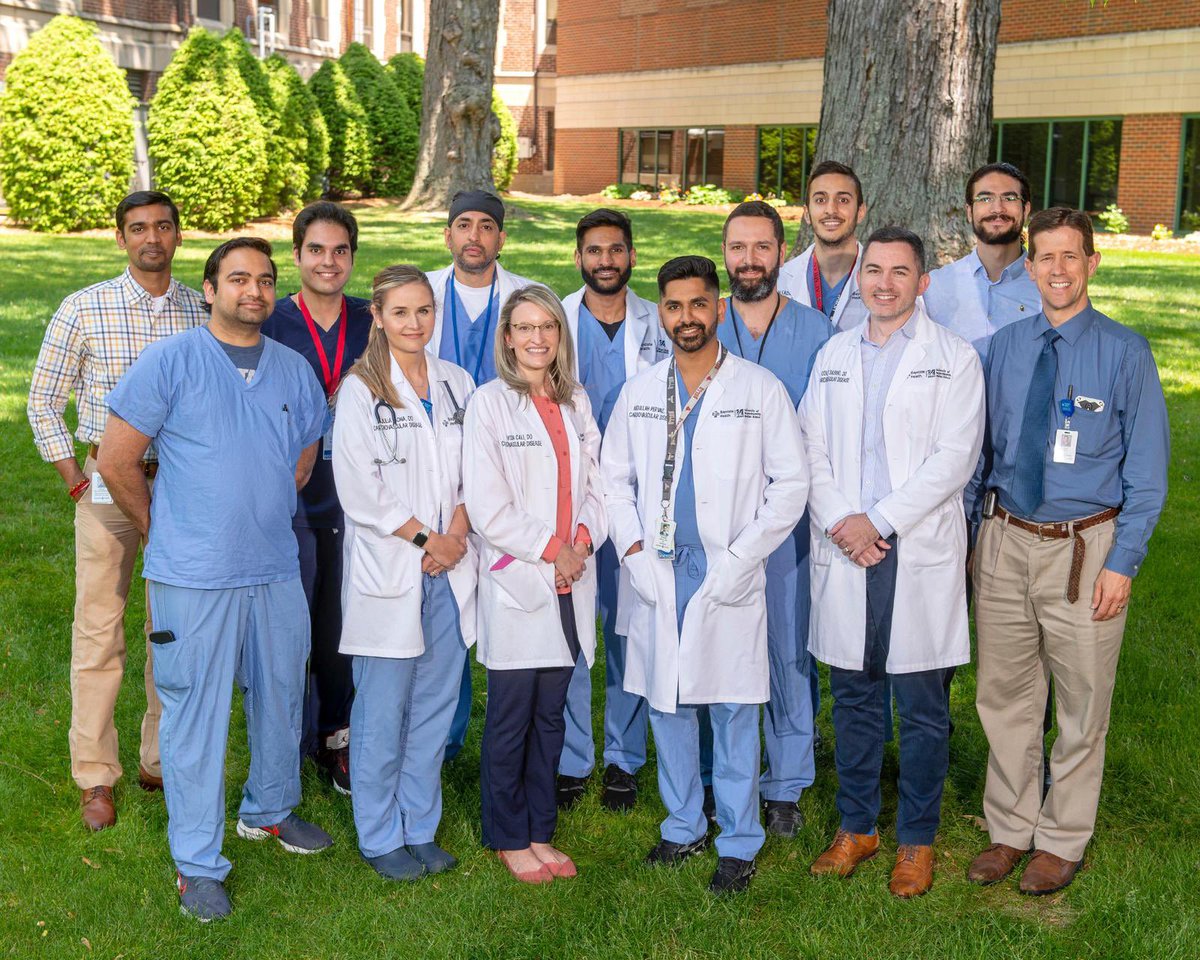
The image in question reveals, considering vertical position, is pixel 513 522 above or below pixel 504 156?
below

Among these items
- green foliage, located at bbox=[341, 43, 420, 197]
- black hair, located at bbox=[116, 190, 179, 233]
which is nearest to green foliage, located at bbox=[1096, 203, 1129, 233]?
green foliage, located at bbox=[341, 43, 420, 197]

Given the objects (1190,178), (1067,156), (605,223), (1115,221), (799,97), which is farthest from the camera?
(799,97)

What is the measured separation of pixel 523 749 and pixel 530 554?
770 mm

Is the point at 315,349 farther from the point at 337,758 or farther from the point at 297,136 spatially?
the point at 297,136

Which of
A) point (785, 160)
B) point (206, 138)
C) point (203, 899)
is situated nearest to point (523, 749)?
point (203, 899)

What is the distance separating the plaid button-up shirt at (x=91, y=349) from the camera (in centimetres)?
501

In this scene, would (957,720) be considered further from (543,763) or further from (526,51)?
(526,51)

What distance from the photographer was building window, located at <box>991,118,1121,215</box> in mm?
27925

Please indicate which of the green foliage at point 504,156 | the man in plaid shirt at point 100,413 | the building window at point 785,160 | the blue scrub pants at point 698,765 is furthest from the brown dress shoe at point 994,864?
the green foliage at point 504,156

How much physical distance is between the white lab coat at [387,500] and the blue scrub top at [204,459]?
0.28 meters

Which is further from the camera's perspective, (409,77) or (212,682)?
(409,77)

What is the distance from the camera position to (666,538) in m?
4.62

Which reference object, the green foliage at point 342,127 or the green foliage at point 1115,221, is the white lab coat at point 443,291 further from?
the green foliage at point 1115,221

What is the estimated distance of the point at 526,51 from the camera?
44375 mm
